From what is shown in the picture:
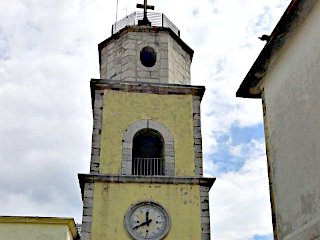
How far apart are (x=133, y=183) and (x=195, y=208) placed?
172 centimetres

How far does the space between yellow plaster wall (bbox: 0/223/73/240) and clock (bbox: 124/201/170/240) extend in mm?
1651

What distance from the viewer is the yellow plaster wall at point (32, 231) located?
12.1 m

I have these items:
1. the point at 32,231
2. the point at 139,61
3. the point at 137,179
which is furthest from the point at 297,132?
the point at 139,61

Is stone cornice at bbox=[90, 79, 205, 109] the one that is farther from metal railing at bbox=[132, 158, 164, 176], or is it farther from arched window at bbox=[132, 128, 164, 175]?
metal railing at bbox=[132, 158, 164, 176]

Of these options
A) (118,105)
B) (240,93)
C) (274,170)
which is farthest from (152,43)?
(274,170)

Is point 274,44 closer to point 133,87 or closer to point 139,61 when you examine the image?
point 133,87

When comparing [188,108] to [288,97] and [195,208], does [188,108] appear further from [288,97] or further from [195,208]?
[288,97]

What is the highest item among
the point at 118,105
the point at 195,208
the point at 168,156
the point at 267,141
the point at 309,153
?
the point at 118,105

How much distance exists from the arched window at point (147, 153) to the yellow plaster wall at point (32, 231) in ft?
8.83

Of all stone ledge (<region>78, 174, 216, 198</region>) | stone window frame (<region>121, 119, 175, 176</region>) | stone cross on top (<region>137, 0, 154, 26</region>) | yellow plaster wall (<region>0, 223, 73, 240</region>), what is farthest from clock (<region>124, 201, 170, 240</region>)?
stone cross on top (<region>137, 0, 154, 26</region>)

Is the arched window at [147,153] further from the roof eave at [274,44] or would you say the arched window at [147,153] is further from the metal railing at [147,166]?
the roof eave at [274,44]

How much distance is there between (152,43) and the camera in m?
16.0

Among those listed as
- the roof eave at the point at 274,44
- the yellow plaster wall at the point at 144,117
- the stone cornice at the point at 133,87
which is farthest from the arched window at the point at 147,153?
the roof eave at the point at 274,44

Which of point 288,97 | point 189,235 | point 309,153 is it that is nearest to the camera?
point 309,153
